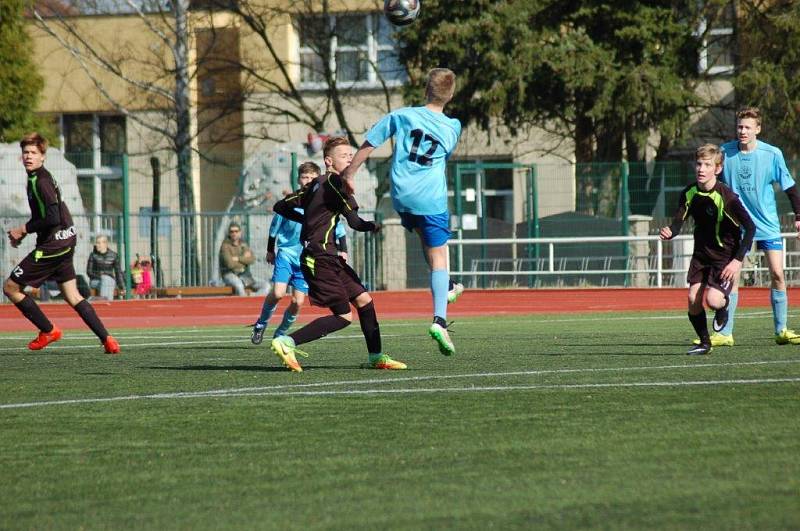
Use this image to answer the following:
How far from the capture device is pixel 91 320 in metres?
11.6

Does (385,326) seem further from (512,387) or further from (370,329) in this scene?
(512,387)

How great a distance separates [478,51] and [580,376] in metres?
20.6

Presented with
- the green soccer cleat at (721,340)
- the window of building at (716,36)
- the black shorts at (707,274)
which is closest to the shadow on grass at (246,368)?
the black shorts at (707,274)

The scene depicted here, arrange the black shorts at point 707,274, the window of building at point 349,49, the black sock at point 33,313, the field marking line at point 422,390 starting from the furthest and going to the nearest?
the window of building at point 349,49 → the black sock at point 33,313 → the black shorts at point 707,274 → the field marking line at point 422,390

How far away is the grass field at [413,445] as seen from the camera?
440 centimetres

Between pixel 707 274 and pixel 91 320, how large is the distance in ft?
16.1

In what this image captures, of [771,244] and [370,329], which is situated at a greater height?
[771,244]

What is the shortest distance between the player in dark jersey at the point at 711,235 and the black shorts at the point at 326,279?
2291 mm

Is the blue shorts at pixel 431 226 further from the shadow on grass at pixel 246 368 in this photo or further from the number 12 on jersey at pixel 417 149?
the shadow on grass at pixel 246 368

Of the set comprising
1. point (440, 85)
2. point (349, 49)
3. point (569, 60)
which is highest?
point (349, 49)

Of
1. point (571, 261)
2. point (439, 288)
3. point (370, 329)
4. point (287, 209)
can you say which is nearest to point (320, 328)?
point (370, 329)

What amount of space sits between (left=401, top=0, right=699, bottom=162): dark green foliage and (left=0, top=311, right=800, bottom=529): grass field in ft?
60.9

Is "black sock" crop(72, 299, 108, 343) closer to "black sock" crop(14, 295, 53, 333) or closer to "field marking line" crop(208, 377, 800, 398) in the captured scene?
"black sock" crop(14, 295, 53, 333)

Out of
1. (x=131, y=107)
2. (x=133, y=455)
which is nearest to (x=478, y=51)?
(x=131, y=107)
